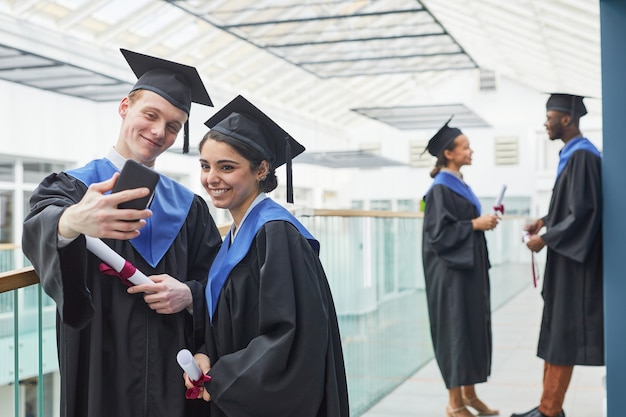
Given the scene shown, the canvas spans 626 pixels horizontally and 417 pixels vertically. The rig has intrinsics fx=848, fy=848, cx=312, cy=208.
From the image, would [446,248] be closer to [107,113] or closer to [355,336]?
[355,336]

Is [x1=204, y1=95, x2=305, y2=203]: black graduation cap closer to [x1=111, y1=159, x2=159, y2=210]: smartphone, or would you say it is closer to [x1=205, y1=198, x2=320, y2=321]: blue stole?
[x1=205, y1=198, x2=320, y2=321]: blue stole

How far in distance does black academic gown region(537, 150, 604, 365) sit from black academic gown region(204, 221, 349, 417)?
2.51 meters

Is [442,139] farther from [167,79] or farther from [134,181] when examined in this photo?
[134,181]

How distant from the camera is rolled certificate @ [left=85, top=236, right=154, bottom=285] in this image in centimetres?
215

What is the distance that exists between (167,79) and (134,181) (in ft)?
2.29

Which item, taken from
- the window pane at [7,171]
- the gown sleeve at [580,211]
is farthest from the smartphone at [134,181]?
the window pane at [7,171]

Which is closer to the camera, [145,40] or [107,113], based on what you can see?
[107,113]

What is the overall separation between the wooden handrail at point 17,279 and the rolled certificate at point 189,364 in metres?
0.55

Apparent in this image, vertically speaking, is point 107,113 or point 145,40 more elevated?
point 145,40

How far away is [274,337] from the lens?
222 centimetres

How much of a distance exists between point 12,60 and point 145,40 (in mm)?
7492

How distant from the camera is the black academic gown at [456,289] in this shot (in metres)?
5.08

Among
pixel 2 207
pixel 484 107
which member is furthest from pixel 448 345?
pixel 484 107

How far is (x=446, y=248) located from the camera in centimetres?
508
